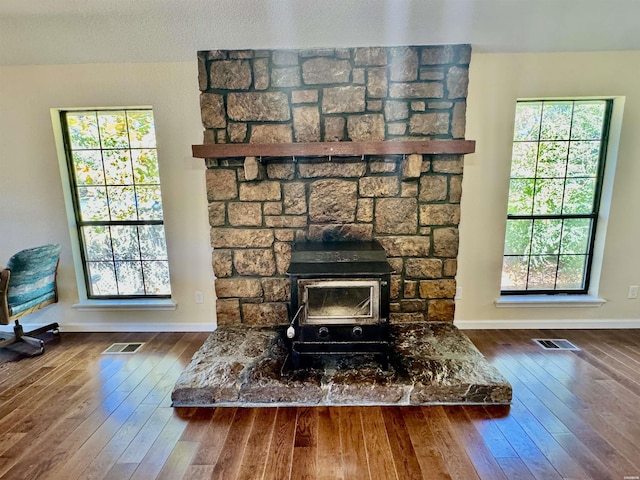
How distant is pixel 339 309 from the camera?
2262mm

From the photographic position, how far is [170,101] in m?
2.80

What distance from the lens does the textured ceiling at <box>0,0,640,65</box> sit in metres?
2.12

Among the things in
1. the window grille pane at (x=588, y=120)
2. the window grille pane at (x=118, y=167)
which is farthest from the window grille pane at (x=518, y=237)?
the window grille pane at (x=118, y=167)

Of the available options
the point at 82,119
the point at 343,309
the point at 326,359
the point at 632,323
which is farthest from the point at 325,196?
the point at 632,323

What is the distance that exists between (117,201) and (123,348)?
133cm

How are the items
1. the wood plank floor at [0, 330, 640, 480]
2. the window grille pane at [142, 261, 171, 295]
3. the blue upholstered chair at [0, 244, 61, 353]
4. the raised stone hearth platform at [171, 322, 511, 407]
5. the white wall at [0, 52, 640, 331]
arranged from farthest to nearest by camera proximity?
the window grille pane at [142, 261, 171, 295], the white wall at [0, 52, 640, 331], the blue upholstered chair at [0, 244, 61, 353], the raised stone hearth platform at [171, 322, 511, 407], the wood plank floor at [0, 330, 640, 480]

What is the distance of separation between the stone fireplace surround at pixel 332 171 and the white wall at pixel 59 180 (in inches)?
9.1

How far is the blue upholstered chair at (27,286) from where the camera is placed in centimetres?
263

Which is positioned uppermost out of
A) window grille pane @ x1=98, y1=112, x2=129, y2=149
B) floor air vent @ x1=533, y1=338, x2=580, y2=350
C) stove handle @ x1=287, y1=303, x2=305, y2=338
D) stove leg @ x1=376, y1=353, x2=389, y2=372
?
window grille pane @ x1=98, y1=112, x2=129, y2=149

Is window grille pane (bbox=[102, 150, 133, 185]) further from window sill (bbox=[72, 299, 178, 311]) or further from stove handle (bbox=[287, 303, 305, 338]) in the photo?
stove handle (bbox=[287, 303, 305, 338])

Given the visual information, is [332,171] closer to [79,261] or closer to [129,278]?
[129,278]

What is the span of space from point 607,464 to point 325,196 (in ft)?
7.61

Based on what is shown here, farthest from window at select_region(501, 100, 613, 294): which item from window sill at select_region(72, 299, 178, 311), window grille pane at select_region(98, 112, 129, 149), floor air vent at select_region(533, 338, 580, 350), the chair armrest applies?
the chair armrest

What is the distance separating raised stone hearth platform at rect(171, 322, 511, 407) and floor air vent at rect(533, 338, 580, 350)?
81 centimetres
